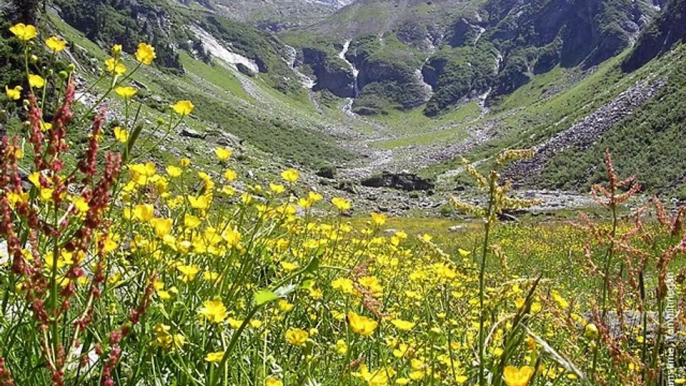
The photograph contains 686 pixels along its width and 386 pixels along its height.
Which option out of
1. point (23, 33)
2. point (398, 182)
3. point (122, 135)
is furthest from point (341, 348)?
point (398, 182)

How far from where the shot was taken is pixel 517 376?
150 centimetres

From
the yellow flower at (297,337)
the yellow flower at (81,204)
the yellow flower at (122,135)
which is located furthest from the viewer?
the yellow flower at (122,135)

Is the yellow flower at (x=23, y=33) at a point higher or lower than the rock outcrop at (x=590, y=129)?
lower

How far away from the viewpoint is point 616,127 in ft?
215

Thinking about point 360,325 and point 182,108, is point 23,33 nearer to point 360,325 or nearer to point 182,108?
point 182,108

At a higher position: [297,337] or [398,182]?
[398,182]

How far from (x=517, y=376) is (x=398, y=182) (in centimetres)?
6610

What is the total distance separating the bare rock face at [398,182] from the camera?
220ft

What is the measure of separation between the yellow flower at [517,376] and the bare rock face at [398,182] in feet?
214

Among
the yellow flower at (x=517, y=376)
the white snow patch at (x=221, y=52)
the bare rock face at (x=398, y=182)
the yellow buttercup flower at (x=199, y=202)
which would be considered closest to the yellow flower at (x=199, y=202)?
the yellow buttercup flower at (x=199, y=202)

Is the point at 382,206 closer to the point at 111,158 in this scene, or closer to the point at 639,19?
the point at 111,158

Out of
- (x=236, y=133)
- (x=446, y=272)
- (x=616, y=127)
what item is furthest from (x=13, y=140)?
(x=236, y=133)

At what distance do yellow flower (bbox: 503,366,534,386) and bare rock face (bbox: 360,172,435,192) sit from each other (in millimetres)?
65246

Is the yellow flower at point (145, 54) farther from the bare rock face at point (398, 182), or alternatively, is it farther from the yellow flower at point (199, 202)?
the bare rock face at point (398, 182)
